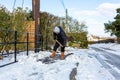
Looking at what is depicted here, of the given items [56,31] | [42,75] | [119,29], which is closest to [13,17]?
[56,31]

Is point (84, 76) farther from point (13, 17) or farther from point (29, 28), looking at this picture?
point (29, 28)

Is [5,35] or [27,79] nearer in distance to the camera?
[27,79]

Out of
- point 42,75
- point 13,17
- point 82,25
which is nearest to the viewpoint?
point 42,75

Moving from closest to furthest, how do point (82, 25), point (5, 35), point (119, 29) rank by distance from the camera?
point (5, 35) < point (82, 25) < point (119, 29)

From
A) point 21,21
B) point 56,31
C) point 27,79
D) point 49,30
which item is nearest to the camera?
point 27,79

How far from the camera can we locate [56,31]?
14.2 metres

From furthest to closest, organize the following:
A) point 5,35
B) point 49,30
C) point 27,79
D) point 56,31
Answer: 1. point 49,30
2. point 5,35
3. point 56,31
4. point 27,79

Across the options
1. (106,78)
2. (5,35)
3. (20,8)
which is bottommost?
(106,78)

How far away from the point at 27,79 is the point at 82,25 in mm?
39246

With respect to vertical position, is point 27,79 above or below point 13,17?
below

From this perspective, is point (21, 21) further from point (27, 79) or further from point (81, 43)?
point (81, 43)

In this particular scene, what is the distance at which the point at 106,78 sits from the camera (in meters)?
8.90

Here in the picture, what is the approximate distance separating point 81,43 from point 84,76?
31416 millimetres

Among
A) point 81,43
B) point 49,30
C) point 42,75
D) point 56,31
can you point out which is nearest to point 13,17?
point 56,31
